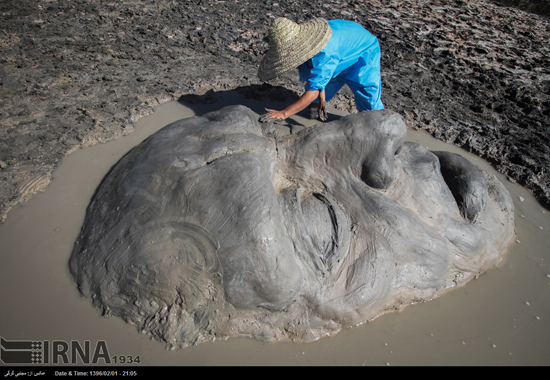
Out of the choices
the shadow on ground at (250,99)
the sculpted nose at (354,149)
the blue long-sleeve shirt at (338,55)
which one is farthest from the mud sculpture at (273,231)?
the shadow on ground at (250,99)

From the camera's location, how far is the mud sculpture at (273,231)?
198cm

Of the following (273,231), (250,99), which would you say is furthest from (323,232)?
(250,99)

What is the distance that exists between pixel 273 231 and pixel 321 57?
5.52 feet

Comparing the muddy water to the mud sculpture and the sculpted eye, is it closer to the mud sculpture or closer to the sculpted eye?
the mud sculpture

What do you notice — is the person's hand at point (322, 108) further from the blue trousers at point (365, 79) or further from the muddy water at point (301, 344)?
the muddy water at point (301, 344)

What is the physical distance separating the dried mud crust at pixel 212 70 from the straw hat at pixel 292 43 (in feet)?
4.14

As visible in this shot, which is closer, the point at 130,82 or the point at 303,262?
the point at 303,262

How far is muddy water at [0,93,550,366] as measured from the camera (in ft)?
6.65

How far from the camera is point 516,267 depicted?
8.76ft

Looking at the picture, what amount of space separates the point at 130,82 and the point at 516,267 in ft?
12.5

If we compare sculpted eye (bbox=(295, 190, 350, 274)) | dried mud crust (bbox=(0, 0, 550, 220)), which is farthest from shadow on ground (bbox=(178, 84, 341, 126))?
sculpted eye (bbox=(295, 190, 350, 274))

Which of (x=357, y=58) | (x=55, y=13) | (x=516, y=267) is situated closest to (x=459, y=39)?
(x=357, y=58)

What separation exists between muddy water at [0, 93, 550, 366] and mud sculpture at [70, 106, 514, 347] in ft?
0.27
